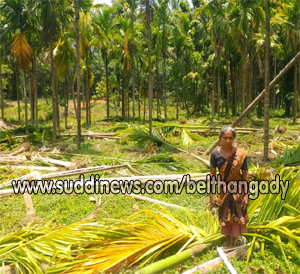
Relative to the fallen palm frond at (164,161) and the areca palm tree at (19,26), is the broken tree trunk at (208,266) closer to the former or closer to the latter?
the fallen palm frond at (164,161)

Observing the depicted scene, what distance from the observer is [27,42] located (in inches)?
571

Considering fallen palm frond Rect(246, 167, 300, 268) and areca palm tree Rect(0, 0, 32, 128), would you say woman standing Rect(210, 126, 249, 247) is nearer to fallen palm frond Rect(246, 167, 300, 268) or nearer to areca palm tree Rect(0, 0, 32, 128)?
fallen palm frond Rect(246, 167, 300, 268)

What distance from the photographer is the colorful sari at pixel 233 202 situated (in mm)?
3580

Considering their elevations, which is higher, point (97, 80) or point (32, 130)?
point (97, 80)

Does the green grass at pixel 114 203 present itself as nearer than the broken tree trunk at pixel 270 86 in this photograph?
Yes

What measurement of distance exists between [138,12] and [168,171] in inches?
300

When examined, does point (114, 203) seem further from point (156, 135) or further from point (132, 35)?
point (132, 35)

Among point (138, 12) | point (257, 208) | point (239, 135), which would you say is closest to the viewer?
point (257, 208)

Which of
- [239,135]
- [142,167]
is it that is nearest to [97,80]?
[239,135]

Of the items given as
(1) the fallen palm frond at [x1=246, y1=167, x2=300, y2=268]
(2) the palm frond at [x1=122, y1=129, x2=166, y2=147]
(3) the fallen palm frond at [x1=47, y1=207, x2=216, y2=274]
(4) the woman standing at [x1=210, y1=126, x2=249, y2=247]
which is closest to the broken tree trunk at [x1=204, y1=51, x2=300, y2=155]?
(2) the palm frond at [x1=122, y1=129, x2=166, y2=147]

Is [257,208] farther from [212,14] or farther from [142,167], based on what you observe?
[212,14]

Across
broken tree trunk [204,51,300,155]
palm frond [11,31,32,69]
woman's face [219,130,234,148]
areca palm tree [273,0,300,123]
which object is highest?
areca palm tree [273,0,300,123]

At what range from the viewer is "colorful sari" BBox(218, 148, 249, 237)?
3.58 meters

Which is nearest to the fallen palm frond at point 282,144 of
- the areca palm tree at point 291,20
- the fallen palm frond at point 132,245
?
the areca palm tree at point 291,20
